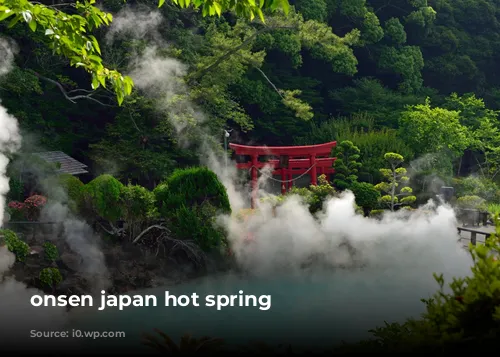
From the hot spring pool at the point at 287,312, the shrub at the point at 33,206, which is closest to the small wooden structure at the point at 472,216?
the hot spring pool at the point at 287,312

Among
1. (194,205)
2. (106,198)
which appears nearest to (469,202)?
(194,205)

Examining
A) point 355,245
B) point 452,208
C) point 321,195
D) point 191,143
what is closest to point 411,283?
point 355,245

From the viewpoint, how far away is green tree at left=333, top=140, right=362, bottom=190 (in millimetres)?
19781

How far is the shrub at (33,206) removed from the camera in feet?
51.3

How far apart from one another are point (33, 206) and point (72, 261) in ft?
6.14

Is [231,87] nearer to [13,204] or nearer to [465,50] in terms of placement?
[13,204]

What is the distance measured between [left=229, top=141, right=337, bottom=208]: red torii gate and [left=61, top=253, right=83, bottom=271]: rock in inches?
243

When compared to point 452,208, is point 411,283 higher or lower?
lower

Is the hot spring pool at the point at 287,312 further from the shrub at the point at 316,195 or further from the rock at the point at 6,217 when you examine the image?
the rock at the point at 6,217

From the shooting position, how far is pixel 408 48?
2775 cm

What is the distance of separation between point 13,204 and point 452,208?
38.9ft

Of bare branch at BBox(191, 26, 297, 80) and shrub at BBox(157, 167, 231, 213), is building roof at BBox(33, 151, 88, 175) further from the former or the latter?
bare branch at BBox(191, 26, 297, 80)

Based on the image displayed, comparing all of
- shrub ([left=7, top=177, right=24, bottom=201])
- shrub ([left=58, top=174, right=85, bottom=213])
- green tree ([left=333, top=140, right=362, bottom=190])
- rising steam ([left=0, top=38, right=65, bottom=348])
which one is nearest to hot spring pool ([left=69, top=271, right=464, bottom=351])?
rising steam ([left=0, top=38, right=65, bottom=348])

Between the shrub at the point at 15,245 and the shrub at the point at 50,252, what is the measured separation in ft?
1.81
